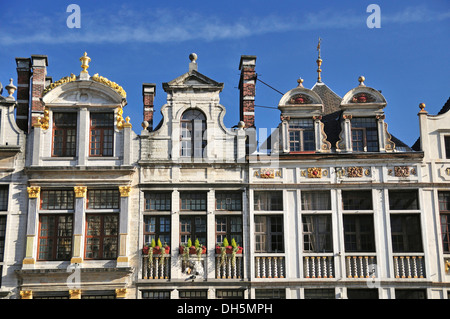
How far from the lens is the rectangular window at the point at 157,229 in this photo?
2245 centimetres

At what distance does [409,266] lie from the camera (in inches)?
870

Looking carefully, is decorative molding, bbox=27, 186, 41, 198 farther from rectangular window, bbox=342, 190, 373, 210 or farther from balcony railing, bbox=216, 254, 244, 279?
rectangular window, bbox=342, 190, 373, 210

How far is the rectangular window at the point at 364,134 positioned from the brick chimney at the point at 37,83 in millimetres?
11062

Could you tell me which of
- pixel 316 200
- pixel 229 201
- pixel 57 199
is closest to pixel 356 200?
pixel 316 200

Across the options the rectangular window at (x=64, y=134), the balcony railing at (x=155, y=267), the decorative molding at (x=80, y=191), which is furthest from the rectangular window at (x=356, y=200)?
the rectangular window at (x=64, y=134)

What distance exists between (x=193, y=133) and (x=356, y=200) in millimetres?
6039

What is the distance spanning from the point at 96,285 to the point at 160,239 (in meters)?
2.53

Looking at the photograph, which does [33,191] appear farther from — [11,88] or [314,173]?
[314,173]

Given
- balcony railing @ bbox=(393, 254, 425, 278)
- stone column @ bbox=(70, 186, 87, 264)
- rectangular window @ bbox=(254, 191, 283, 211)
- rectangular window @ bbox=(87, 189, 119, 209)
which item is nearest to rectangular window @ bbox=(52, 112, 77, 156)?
stone column @ bbox=(70, 186, 87, 264)

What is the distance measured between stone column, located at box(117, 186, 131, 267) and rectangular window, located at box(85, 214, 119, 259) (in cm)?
28
